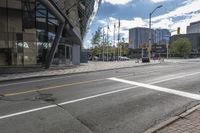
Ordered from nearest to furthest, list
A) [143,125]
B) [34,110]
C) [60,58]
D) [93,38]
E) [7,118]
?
[143,125]
[7,118]
[34,110]
[60,58]
[93,38]

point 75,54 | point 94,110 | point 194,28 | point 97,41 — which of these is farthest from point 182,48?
point 94,110

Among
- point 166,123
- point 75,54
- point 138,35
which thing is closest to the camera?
point 166,123

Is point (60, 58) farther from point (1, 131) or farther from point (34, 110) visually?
point (1, 131)

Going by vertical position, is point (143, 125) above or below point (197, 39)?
below

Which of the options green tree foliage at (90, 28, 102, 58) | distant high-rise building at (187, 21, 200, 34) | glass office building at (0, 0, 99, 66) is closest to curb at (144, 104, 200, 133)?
glass office building at (0, 0, 99, 66)

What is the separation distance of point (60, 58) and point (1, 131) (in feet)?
91.6

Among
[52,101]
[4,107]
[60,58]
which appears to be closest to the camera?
[4,107]

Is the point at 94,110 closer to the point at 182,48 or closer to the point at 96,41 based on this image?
the point at 96,41

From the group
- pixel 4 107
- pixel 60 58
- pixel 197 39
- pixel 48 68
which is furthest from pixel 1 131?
pixel 197 39

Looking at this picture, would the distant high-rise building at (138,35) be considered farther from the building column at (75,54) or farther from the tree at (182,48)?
the building column at (75,54)

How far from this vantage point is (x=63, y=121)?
7.28m

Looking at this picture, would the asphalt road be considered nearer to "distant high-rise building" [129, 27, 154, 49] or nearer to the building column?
the building column

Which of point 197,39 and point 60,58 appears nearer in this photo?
point 60,58

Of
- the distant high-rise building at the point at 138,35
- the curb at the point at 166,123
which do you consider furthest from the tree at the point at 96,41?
the curb at the point at 166,123
